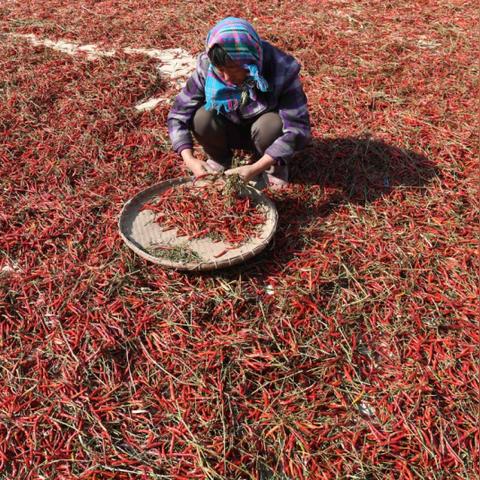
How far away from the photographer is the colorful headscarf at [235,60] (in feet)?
7.89

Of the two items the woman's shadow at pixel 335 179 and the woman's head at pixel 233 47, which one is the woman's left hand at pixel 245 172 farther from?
the woman's head at pixel 233 47

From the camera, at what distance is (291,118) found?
2.73 m

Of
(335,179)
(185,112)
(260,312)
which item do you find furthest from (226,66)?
(260,312)

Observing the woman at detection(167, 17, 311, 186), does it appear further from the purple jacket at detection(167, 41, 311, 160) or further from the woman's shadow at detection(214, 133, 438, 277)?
the woman's shadow at detection(214, 133, 438, 277)

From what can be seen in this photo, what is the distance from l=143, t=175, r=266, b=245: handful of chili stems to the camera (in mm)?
2609

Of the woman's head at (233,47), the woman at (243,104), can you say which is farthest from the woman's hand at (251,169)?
the woman's head at (233,47)

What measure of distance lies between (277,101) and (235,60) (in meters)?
0.44

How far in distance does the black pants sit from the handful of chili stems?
1.30 ft

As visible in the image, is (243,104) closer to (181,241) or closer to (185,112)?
(185,112)

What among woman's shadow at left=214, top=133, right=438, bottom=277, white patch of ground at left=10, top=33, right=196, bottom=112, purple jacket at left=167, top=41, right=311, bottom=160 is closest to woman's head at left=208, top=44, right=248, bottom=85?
purple jacket at left=167, top=41, right=311, bottom=160

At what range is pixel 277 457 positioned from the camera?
193 cm

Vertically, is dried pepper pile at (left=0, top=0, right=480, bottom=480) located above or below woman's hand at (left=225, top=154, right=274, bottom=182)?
below

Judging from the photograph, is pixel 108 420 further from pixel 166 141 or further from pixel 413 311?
pixel 166 141

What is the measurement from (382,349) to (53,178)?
95.1 inches
